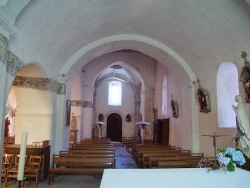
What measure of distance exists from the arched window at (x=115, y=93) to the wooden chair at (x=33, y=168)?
55.1ft

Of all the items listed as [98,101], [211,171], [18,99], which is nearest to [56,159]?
[18,99]

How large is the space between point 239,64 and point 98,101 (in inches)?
722

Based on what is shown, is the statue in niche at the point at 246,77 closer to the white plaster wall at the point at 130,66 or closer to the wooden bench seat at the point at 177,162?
the wooden bench seat at the point at 177,162

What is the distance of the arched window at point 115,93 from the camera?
924 inches

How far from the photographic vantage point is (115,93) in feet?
77.4

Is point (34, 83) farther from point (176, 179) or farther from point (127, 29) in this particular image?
point (176, 179)

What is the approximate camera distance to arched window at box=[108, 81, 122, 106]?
2347 cm

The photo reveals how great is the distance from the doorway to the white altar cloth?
19.8 metres

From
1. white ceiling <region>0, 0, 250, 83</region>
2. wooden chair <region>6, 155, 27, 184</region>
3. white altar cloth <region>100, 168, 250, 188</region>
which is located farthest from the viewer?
wooden chair <region>6, 155, 27, 184</region>

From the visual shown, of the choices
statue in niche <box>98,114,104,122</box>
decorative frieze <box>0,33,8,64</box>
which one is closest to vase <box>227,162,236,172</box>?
decorative frieze <box>0,33,8,64</box>

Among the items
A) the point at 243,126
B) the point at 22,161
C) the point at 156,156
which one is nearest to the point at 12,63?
the point at 22,161

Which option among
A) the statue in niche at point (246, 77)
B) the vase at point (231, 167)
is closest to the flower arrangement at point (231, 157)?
the vase at point (231, 167)

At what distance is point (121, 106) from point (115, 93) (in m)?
1.56

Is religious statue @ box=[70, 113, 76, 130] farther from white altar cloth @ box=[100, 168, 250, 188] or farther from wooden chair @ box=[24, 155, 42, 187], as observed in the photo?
white altar cloth @ box=[100, 168, 250, 188]
